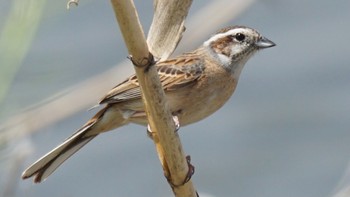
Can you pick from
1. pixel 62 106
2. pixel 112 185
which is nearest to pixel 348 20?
pixel 112 185

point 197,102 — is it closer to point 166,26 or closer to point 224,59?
point 224,59

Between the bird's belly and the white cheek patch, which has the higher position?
the white cheek patch

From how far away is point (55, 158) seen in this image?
2.64 meters

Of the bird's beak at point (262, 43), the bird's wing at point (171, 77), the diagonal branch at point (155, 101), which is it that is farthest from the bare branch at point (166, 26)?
the bird's beak at point (262, 43)

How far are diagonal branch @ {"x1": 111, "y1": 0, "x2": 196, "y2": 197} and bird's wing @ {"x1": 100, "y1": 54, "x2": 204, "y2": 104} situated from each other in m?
0.66

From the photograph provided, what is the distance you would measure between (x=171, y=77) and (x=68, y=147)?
455mm

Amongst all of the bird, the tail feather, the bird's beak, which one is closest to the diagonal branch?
the tail feather

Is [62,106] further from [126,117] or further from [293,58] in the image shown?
[293,58]

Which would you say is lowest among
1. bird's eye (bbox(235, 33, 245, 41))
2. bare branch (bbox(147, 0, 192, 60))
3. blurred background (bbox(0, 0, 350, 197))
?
blurred background (bbox(0, 0, 350, 197))

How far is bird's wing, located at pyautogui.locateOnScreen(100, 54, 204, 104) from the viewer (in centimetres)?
288

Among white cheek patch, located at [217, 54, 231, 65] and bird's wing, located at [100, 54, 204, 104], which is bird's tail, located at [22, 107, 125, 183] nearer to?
bird's wing, located at [100, 54, 204, 104]

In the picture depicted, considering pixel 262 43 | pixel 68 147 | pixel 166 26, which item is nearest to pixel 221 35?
pixel 262 43

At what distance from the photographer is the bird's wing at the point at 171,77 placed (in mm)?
2877

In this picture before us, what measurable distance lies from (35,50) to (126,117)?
32 centimetres
